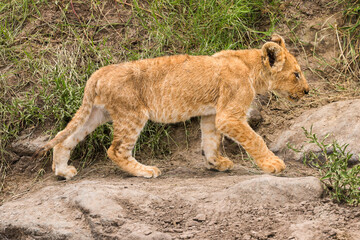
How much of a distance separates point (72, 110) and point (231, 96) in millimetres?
2044

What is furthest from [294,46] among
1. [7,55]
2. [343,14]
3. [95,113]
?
[7,55]

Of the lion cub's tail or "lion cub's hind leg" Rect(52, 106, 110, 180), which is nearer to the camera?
the lion cub's tail

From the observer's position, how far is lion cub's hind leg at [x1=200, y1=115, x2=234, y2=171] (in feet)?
18.7

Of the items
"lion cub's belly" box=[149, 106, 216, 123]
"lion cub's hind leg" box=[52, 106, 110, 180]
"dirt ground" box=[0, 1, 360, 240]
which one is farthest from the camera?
"lion cub's hind leg" box=[52, 106, 110, 180]

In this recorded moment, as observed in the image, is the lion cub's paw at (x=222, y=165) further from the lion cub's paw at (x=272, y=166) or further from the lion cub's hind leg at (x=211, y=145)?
the lion cub's paw at (x=272, y=166)

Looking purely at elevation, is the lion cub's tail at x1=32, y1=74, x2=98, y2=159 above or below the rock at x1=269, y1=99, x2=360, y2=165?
above

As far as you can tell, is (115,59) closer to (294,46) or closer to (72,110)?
(72,110)

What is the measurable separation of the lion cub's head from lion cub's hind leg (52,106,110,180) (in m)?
1.91

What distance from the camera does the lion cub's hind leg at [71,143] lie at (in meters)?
5.62

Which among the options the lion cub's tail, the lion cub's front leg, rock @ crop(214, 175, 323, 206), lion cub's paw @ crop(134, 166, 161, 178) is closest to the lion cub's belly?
the lion cub's front leg

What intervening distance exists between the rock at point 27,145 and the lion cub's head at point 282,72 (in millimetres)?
2850

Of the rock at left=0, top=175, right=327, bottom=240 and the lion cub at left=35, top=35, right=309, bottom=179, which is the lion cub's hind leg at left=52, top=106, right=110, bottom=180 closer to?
the lion cub at left=35, top=35, right=309, bottom=179

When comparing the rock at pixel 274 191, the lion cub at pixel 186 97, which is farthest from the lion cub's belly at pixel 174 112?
the rock at pixel 274 191

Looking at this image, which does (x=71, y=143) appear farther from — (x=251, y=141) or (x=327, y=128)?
(x=327, y=128)
